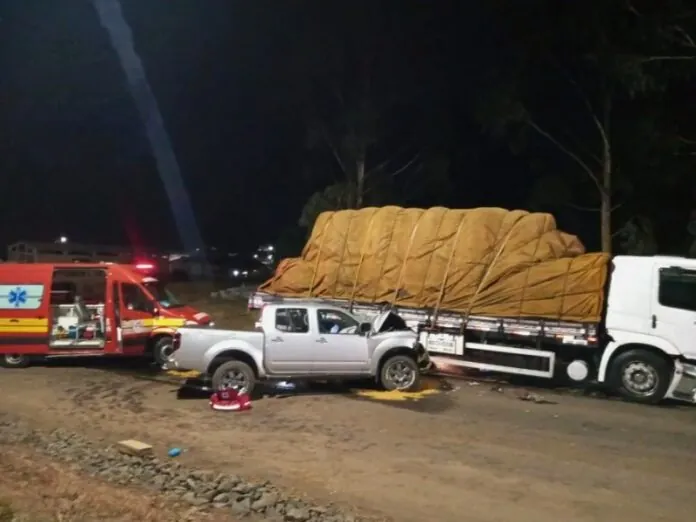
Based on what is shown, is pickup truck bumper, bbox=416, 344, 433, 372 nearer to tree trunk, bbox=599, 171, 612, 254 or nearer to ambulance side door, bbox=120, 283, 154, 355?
ambulance side door, bbox=120, 283, 154, 355

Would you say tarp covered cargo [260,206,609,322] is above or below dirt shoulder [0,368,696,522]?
above

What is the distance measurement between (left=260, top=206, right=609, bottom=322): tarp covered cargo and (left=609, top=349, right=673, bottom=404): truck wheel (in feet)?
2.97

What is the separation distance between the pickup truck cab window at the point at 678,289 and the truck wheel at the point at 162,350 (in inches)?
371

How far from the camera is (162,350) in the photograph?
671 inches

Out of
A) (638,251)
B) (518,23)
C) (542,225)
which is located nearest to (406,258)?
(542,225)

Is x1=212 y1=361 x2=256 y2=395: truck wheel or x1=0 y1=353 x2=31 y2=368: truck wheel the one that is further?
x1=0 y1=353 x2=31 y2=368: truck wheel

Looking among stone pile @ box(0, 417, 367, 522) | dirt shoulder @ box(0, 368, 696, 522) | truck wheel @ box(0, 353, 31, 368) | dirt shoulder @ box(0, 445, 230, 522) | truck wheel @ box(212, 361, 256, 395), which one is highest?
truck wheel @ box(212, 361, 256, 395)

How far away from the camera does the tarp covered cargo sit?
14.9 metres

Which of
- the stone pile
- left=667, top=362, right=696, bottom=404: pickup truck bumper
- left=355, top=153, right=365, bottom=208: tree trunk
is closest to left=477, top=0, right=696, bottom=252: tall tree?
left=355, top=153, right=365, bottom=208: tree trunk

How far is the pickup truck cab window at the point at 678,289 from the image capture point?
45.1 feet

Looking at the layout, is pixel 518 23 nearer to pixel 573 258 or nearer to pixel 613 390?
pixel 573 258

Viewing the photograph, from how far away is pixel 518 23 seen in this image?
84.4ft

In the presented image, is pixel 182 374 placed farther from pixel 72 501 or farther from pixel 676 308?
pixel 72 501

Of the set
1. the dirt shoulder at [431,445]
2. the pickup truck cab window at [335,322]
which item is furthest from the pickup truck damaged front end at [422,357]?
the pickup truck cab window at [335,322]
